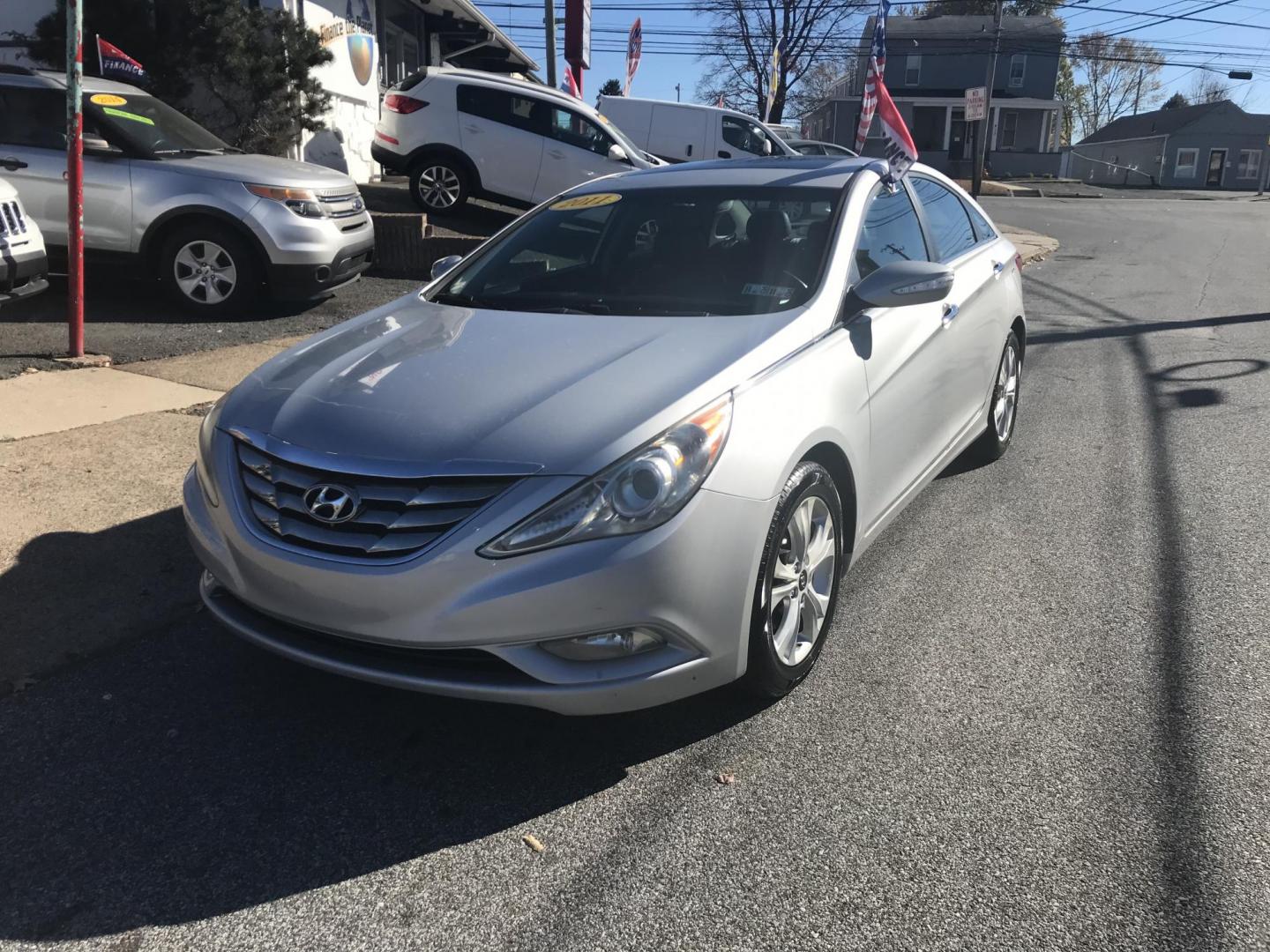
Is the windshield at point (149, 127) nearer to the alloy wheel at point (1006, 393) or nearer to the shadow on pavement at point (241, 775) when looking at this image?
the shadow on pavement at point (241, 775)

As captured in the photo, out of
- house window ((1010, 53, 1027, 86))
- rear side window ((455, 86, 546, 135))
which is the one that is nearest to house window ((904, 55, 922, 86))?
house window ((1010, 53, 1027, 86))

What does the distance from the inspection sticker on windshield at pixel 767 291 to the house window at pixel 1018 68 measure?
183 ft

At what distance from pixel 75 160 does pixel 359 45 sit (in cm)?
1174

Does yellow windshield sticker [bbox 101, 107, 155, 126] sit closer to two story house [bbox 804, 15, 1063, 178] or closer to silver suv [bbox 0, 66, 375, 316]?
silver suv [bbox 0, 66, 375, 316]

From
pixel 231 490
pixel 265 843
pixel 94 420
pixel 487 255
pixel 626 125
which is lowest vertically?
pixel 265 843

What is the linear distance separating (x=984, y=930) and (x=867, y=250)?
8.32ft

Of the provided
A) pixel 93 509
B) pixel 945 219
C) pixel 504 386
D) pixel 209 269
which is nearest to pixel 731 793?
pixel 504 386

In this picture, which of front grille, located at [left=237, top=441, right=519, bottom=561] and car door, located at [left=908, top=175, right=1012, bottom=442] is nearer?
front grille, located at [left=237, top=441, right=519, bottom=561]

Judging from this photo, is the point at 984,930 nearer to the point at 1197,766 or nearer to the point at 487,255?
the point at 1197,766

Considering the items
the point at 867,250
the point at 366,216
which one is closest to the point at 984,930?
the point at 867,250

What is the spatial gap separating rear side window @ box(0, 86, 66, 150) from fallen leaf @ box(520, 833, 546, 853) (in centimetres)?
769

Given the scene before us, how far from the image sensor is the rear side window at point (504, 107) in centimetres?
1398

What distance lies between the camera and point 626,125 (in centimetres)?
2094

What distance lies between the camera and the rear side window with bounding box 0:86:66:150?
26.6 feet
